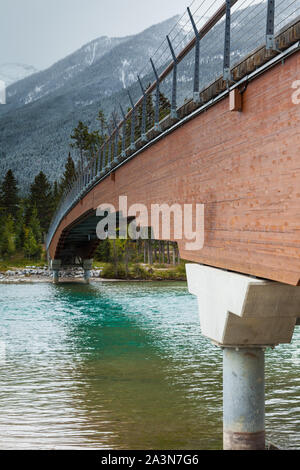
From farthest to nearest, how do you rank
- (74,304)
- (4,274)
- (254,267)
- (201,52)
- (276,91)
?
(4,274), (74,304), (201,52), (254,267), (276,91)

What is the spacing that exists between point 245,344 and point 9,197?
11371 cm

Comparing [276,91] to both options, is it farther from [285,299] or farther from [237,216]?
[285,299]

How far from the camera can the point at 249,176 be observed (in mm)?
9258

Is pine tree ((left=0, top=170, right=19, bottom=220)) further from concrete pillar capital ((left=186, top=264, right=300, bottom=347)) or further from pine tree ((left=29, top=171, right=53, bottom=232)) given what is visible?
concrete pillar capital ((left=186, top=264, right=300, bottom=347))

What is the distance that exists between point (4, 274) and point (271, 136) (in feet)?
231

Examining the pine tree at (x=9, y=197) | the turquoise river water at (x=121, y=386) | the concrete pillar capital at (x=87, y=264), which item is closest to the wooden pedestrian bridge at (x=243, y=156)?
the turquoise river water at (x=121, y=386)

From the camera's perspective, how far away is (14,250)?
98.0 m

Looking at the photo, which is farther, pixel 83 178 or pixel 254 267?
pixel 83 178

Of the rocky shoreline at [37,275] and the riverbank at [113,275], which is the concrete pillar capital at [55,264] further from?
the rocky shoreline at [37,275]

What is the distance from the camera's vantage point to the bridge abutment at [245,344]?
885 centimetres

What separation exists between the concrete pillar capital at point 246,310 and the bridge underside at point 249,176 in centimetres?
24

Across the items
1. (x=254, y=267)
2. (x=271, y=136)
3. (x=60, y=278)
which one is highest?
(x=271, y=136)

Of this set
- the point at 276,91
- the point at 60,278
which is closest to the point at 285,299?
the point at 276,91

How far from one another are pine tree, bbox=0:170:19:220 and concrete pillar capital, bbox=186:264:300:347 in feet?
Answer: 363
